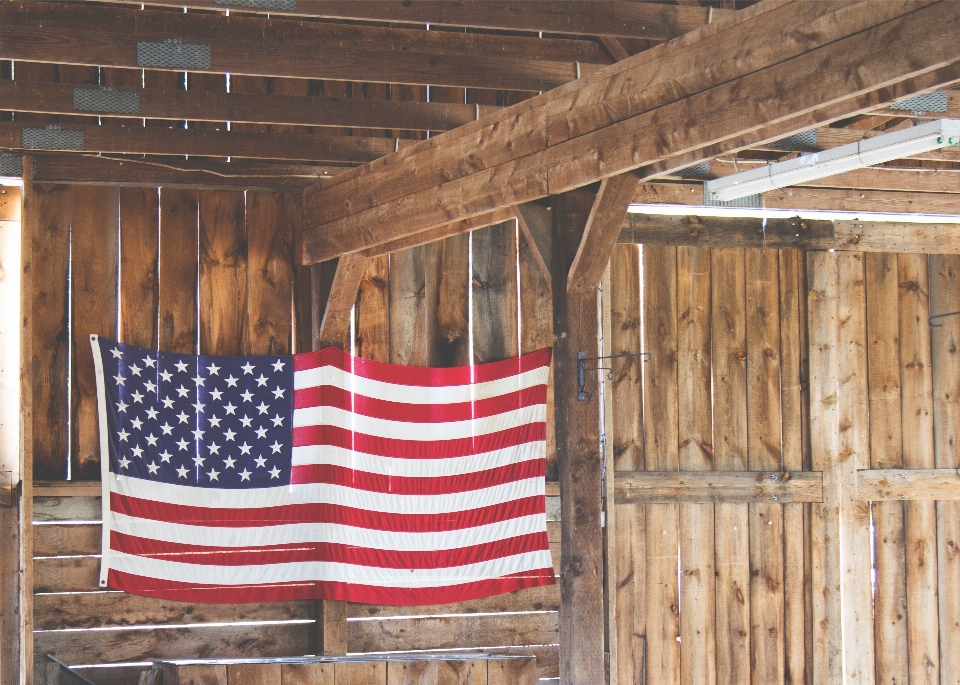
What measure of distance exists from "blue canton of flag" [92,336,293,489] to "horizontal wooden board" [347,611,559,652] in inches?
49.2

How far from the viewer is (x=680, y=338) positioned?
905 cm

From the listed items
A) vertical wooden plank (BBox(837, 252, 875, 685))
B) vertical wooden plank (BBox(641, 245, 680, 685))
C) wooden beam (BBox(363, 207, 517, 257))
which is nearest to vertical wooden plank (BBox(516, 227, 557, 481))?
vertical wooden plank (BBox(641, 245, 680, 685))

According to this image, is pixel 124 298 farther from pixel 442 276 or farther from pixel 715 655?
pixel 715 655

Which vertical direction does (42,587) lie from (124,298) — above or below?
below

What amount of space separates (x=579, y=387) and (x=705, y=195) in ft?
8.89

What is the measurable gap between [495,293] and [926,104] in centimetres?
334

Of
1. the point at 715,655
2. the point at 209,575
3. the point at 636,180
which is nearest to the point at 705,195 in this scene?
the point at 636,180

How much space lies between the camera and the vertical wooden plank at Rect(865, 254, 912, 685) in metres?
9.25

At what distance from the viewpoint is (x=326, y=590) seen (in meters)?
7.95

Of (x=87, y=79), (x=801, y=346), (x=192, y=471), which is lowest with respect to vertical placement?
(x=192, y=471)

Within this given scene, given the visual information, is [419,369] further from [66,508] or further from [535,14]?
[535,14]

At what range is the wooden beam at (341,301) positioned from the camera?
7.60 metres

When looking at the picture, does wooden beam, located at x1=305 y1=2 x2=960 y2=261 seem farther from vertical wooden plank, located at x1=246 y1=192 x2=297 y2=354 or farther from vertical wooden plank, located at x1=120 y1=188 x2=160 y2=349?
vertical wooden plank, located at x1=120 y1=188 x2=160 y2=349

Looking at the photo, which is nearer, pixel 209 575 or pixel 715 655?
pixel 209 575
